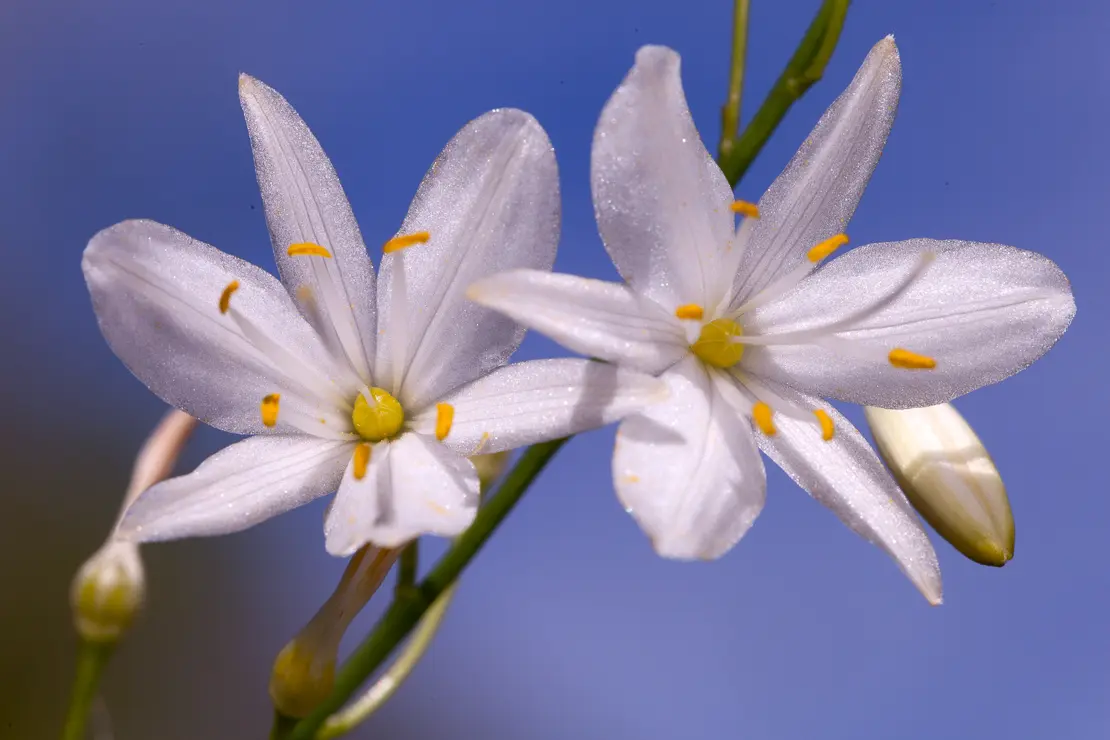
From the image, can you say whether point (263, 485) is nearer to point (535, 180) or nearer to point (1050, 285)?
point (535, 180)

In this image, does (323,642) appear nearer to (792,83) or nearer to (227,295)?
(227,295)

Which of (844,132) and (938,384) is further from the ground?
(844,132)

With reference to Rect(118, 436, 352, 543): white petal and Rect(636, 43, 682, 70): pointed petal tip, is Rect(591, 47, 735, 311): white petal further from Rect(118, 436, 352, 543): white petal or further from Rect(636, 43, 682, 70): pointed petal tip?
Rect(118, 436, 352, 543): white petal

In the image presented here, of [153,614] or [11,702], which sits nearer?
[11,702]

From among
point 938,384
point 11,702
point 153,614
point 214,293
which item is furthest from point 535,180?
point 153,614

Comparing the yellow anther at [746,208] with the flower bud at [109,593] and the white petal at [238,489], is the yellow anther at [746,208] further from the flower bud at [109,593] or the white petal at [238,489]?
the flower bud at [109,593]

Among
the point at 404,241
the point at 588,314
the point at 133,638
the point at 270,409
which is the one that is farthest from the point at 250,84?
the point at 133,638
